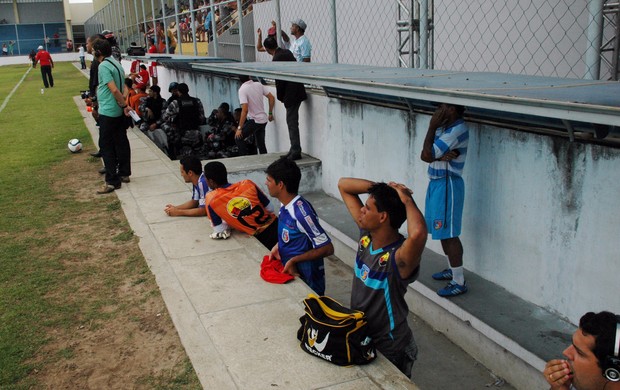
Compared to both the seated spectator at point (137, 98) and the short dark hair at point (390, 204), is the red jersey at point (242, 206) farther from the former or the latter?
the seated spectator at point (137, 98)

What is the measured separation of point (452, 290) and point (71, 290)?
3.28 m

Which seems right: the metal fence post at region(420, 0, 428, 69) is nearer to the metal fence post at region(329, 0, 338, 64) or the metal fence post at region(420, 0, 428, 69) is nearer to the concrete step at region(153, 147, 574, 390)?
the concrete step at region(153, 147, 574, 390)

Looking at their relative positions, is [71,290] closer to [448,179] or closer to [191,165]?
[191,165]

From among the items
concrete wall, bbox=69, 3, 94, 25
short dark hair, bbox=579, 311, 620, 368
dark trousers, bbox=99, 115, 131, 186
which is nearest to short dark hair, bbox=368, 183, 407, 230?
short dark hair, bbox=579, 311, 620, 368

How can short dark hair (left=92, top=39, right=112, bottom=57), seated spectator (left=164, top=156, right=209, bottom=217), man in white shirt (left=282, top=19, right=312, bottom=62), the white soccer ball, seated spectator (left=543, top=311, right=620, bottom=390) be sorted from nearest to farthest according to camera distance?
seated spectator (left=543, top=311, right=620, bottom=390), seated spectator (left=164, top=156, right=209, bottom=217), short dark hair (left=92, top=39, right=112, bottom=57), man in white shirt (left=282, top=19, right=312, bottom=62), the white soccer ball

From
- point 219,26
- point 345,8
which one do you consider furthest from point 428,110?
point 219,26

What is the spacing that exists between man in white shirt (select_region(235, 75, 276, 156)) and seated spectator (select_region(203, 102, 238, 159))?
838 millimetres

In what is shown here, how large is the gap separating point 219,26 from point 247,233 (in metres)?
9.82

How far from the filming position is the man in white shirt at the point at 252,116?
9.70m

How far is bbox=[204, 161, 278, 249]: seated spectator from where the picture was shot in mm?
6020

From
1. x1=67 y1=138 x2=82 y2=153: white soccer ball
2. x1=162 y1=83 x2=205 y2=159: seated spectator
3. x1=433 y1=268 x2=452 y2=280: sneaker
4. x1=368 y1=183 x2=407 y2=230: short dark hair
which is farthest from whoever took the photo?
x1=67 y1=138 x2=82 y2=153: white soccer ball

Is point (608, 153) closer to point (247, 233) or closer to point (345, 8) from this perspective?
point (247, 233)

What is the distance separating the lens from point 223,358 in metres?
3.99

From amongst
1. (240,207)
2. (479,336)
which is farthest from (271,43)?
(479,336)
